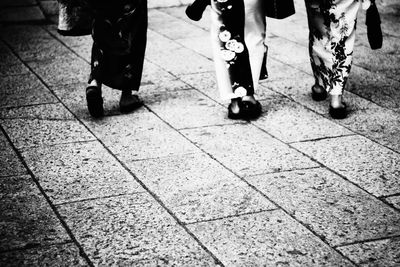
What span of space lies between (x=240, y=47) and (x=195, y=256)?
6.35 ft

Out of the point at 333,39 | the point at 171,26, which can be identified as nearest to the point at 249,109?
the point at 333,39

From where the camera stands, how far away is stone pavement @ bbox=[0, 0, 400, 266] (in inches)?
108

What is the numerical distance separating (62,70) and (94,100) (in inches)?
51.4

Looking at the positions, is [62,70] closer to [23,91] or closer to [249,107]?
[23,91]

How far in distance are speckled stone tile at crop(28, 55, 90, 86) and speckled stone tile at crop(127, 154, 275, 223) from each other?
1836mm

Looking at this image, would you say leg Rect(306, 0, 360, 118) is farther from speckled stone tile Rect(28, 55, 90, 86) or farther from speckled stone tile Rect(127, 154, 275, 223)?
speckled stone tile Rect(28, 55, 90, 86)

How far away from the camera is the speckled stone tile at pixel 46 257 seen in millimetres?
2611

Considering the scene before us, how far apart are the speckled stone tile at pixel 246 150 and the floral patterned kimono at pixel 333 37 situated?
70cm

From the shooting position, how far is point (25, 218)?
118 inches

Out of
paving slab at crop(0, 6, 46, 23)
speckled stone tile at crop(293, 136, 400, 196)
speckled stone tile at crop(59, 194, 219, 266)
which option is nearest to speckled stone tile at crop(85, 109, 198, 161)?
speckled stone tile at crop(59, 194, 219, 266)

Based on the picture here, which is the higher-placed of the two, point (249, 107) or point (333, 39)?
point (333, 39)

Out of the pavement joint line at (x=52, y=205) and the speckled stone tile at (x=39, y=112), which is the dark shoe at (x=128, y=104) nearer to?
the speckled stone tile at (x=39, y=112)

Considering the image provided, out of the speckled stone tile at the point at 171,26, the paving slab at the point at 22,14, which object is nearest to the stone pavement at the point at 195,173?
the speckled stone tile at the point at 171,26

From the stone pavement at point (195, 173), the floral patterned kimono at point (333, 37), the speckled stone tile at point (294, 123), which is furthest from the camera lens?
the floral patterned kimono at point (333, 37)
